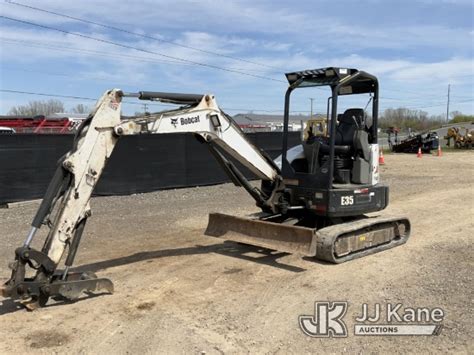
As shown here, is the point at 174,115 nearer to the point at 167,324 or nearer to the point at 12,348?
the point at 167,324

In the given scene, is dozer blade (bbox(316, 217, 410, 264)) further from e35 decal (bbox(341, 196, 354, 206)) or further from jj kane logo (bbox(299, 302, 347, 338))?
jj kane logo (bbox(299, 302, 347, 338))

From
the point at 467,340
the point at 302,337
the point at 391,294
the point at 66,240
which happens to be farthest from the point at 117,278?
the point at 467,340

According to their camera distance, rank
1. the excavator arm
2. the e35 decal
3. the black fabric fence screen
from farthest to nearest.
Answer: the black fabric fence screen, the e35 decal, the excavator arm

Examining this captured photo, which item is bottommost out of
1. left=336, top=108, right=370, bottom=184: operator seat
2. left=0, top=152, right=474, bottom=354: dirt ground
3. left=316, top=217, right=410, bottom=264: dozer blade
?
left=0, top=152, right=474, bottom=354: dirt ground

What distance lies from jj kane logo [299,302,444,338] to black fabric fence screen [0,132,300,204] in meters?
5.58

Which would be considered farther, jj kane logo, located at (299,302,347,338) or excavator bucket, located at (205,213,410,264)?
excavator bucket, located at (205,213,410,264)

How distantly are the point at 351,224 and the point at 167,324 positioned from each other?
3.60 m

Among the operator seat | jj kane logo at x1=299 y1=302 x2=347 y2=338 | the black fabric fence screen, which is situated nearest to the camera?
jj kane logo at x1=299 y1=302 x2=347 y2=338

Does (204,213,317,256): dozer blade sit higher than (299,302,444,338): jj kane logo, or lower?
higher

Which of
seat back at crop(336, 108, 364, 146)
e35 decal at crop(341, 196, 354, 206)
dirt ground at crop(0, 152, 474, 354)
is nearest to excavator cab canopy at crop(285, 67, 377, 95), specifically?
seat back at crop(336, 108, 364, 146)

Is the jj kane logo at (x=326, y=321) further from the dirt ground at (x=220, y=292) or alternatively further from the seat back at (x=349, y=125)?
the seat back at (x=349, y=125)

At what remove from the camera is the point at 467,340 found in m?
4.70

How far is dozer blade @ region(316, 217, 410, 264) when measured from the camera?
23.5ft

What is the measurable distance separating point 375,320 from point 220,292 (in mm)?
1841
